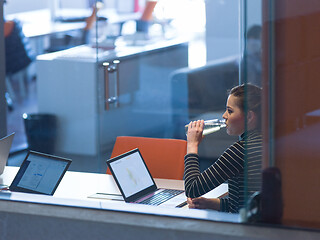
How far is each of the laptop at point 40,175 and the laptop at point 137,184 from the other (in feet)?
0.96

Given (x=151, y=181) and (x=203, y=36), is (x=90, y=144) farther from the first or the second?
(x=151, y=181)

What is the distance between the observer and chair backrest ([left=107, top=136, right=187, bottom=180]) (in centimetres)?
392

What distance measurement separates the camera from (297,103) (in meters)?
2.47

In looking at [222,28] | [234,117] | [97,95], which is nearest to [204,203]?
[234,117]

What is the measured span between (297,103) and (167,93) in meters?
3.82

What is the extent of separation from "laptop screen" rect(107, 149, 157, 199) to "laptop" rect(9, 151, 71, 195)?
0.92 feet

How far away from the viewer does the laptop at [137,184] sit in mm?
3211

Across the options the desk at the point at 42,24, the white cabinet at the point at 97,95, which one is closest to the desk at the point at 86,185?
the white cabinet at the point at 97,95

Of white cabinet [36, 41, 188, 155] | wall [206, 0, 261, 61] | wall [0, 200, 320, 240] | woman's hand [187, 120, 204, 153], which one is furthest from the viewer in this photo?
white cabinet [36, 41, 188, 155]

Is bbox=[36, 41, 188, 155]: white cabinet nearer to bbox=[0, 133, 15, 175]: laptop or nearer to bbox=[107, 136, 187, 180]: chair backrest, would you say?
bbox=[107, 136, 187, 180]: chair backrest

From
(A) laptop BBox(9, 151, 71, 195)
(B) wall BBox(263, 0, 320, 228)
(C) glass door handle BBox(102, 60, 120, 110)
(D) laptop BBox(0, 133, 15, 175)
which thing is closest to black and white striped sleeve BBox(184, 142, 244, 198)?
(B) wall BBox(263, 0, 320, 228)

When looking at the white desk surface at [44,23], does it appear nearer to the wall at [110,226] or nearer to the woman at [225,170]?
the woman at [225,170]

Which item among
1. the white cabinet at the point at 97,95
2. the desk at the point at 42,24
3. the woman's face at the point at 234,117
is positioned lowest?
the white cabinet at the point at 97,95

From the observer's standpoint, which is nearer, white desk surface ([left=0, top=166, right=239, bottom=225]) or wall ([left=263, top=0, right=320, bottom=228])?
wall ([left=263, top=0, right=320, bottom=228])
